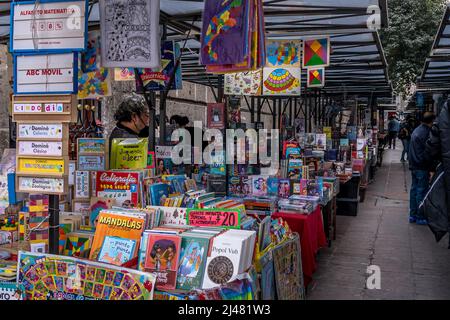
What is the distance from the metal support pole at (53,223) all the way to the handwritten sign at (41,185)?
5.7 inches

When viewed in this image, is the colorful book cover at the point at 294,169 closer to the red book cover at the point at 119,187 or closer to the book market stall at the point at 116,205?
the book market stall at the point at 116,205

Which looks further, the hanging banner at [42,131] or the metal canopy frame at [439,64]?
the metal canopy frame at [439,64]

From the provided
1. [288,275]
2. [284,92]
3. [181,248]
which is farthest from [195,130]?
[181,248]

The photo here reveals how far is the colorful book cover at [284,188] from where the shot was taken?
534cm

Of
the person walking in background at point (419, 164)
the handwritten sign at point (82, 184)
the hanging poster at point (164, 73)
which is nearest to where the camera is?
the handwritten sign at point (82, 184)

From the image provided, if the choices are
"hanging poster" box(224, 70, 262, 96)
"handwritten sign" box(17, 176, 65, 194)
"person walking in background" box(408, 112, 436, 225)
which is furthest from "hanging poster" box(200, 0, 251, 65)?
"person walking in background" box(408, 112, 436, 225)

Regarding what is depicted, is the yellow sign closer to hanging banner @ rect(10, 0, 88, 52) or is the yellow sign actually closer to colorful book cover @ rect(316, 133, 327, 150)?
hanging banner @ rect(10, 0, 88, 52)

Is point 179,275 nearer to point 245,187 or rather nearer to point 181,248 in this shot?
point 181,248

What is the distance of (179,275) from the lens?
2561 mm

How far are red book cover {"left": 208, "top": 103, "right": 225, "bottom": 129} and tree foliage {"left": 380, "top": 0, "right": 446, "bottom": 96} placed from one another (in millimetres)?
12455

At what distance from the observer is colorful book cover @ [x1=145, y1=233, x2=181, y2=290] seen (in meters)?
2.55

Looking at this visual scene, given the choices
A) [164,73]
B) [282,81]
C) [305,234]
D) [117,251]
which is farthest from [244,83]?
[117,251]

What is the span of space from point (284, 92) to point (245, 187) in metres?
2.91

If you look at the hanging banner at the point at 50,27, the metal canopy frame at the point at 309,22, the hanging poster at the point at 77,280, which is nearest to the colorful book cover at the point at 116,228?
the hanging poster at the point at 77,280
